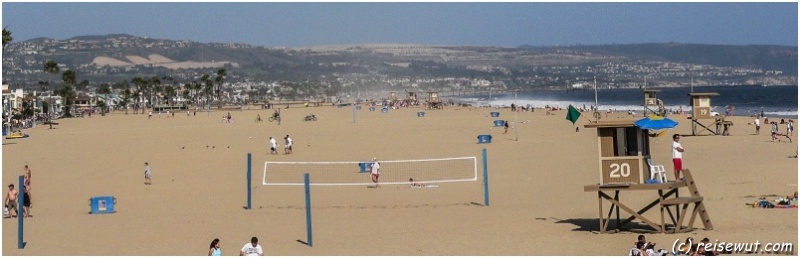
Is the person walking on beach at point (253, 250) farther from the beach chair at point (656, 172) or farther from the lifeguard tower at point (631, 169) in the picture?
the beach chair at point (656, 172)

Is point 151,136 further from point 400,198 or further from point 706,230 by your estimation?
point 706,230

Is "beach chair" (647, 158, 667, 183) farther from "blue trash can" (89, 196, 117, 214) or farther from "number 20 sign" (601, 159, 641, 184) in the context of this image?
"blue trash can" (89, 196, 117, 214)

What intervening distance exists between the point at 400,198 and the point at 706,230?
6785 millimetres

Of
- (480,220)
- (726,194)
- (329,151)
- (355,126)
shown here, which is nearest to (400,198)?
(480,220)

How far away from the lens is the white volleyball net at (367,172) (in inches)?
899

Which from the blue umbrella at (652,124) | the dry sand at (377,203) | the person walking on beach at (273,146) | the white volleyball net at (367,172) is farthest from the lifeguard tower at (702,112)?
the blue umbrella at (652,124)

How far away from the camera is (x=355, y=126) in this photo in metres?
50.8

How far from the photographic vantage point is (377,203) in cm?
1912

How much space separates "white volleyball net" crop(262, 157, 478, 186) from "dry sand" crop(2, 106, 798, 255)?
21.6 inches

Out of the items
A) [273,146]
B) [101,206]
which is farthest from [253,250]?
[273,146]

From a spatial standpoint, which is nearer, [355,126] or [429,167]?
[429,167]

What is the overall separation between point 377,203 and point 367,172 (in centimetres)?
536

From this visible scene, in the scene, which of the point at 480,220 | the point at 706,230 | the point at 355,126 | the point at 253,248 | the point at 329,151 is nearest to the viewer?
the point at 253,248

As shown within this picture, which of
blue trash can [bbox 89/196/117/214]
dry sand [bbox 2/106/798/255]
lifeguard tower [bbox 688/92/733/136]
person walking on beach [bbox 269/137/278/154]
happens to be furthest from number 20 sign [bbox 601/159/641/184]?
lifeguard tower [bbox 688/92/733/136]
